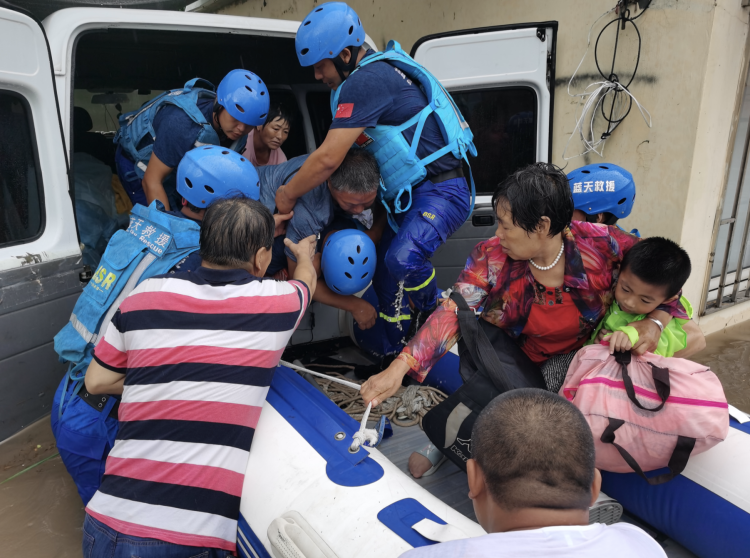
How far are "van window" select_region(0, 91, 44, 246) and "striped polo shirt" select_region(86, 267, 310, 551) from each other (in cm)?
119

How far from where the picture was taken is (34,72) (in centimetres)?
236

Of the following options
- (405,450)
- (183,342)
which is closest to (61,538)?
(183,342)

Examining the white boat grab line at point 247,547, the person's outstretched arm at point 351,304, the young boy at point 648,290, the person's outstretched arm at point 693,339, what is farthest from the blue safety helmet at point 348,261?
the person's outstretched arm at point 693,339

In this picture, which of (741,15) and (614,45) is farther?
(614,45)

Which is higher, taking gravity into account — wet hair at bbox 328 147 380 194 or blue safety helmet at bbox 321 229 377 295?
wet hair at bbox 328 147 380 194

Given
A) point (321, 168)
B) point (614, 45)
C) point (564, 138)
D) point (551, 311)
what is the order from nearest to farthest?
point (551, 311) → point (321, 168) → point (614, 45) → point (564, 138)

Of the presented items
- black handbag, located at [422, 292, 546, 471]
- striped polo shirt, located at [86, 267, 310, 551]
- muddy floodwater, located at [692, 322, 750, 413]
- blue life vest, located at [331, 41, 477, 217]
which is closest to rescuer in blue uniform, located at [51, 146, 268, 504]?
striped polo shirt, located at [86, 267, 310, 551]

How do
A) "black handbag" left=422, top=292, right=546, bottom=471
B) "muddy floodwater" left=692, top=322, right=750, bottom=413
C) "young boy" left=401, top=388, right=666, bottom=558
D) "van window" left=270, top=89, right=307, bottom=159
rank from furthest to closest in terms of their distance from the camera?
"van window" left=270, top=89, right=307, bottom=159, "muddy floodwater" left=692, top=322, right=750, bottom=413, "black handbag" left=422, top=292, right=546, bottom=471, "young boy" left=401, top=388, right=666, bottom=558

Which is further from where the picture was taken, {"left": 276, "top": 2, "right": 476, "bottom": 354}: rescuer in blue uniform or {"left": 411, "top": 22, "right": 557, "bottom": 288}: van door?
{"left": 411, "top": 22, "right": 557, "bottom": 288}: van door

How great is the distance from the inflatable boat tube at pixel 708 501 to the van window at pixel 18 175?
111 inches

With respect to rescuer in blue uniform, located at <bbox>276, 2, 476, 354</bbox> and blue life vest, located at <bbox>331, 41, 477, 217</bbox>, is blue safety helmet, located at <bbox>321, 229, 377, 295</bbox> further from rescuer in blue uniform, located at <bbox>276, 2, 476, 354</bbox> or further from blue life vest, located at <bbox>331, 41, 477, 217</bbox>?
blue life vest, located at <bbox>331, 41, 477, 217</bbox>

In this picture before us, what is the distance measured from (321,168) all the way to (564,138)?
317 cm

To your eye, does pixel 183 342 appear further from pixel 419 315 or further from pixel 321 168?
pixel 419 315

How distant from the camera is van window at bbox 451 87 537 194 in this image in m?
3.46
